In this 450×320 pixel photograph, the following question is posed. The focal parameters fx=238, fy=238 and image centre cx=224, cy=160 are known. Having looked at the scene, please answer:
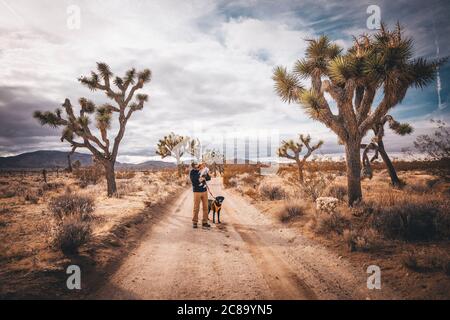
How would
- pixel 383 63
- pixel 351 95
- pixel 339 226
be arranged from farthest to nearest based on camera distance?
pixel 351 95 < pixel 383 63 < pixel 339 226

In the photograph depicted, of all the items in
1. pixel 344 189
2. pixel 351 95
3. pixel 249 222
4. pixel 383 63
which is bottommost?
pixel 249 222

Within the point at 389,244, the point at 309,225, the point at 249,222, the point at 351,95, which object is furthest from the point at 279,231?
the point at 351,95

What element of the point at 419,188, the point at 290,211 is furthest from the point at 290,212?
the point at 419,188

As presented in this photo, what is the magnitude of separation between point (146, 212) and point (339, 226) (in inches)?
289

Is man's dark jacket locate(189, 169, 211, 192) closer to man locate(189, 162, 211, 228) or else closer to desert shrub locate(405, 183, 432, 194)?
man locate(189, 162, 211, 228)

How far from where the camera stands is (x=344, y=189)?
11352mm

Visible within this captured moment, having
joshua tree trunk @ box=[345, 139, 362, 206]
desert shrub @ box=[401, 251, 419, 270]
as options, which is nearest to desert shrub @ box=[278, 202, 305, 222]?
joshua tree trunk @ box=[345, 139, 362, 206]

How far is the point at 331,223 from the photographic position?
6.78m

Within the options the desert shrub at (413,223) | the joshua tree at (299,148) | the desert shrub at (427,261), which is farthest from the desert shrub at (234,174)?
the desert shrub at (427,261)

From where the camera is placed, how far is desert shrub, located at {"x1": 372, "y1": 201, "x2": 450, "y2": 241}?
5.51 m

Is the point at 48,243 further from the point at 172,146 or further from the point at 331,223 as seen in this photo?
the point at 172,146

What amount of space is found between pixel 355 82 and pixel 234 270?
7579mm

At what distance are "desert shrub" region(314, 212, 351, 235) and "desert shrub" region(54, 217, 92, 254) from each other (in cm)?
602

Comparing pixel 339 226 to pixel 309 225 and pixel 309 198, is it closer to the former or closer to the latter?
pixel 309 225
